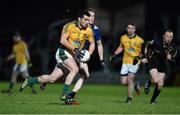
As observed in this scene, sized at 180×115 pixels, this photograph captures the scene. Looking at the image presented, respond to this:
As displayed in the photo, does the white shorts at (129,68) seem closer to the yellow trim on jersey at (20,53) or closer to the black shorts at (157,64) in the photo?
the black shorts at (157,64)

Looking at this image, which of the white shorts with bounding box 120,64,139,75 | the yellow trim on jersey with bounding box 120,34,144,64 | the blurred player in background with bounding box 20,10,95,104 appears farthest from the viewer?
the yellow trim on jersey with bounding box 120,34,144,64

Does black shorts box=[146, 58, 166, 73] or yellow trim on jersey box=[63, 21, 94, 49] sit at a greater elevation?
yellow trim on jersey box=[63, 21, 94, 49]

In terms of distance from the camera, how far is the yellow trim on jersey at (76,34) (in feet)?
62.5

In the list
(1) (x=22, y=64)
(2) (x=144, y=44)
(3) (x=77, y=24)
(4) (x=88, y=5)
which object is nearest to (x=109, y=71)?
(4) (x=88, y=5)

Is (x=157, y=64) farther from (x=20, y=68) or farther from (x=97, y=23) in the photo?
(x=97, y=23)

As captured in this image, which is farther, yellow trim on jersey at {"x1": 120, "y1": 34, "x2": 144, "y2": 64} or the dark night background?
the dark night background

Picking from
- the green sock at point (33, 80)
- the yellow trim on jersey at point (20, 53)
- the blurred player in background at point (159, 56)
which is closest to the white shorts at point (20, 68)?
the yellow trim on jersey at point (20, 53)

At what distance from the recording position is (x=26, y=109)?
17141mm

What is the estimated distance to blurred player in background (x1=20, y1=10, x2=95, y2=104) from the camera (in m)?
18.9

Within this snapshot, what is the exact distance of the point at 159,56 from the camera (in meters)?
21.1

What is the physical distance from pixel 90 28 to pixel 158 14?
20604mm

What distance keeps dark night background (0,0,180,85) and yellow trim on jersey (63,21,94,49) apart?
1796 cm

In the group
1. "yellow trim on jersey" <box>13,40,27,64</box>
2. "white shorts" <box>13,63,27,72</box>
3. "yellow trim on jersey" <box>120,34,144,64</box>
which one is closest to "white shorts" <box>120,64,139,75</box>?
"yellow trim on jersey" <box>120,34,144,64</box>

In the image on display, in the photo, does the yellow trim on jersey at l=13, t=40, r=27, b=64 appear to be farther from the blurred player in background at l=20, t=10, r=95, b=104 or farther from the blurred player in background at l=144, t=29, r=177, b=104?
the blurred player in background at l=20, t=10, r=95, b=104
